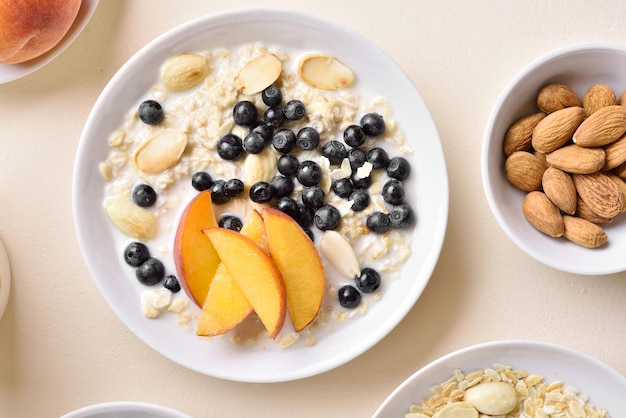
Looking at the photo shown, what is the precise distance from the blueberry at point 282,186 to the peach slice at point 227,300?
0.05m

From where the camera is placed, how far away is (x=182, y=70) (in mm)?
946

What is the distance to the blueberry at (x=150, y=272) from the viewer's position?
953mm

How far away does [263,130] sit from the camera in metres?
0.95

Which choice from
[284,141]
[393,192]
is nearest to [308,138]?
[284,141]

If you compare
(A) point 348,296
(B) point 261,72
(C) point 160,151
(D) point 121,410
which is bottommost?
(D) point 121,410

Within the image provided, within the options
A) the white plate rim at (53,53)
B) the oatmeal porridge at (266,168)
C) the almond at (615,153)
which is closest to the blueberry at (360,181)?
the oatmeal porridge at (266,168)

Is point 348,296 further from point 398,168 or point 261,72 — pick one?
point 261,72

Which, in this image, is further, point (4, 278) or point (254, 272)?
point (4, 278)

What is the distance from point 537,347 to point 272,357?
37cm

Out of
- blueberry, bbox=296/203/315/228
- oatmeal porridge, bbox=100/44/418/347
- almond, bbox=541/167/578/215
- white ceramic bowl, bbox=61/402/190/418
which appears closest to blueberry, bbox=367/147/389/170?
oatmeal porridge, bbox=100/44/418/347

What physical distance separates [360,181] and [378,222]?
62 millimetres

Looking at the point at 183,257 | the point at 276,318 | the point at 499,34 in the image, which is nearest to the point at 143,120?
the point at 183,257

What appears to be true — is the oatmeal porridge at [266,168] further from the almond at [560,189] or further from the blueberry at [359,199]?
the almond at [560,189]

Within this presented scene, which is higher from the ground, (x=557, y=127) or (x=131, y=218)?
(x=557, y=127)
